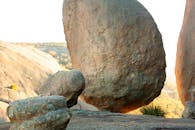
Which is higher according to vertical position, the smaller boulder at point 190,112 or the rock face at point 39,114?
the rock face at point 39,114

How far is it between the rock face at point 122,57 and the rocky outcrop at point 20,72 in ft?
13.8

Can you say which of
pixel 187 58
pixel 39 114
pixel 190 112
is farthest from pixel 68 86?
pixel 187 58

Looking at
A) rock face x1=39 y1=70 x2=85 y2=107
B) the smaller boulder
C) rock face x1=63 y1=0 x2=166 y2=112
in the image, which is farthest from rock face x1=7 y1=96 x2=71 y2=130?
rock face x1=63 y1=0 x2=166 y2=112

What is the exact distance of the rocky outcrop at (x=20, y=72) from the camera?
66.6 feet

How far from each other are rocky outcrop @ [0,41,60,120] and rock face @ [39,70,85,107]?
4418 mm

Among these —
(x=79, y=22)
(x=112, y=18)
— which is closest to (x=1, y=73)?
(x=79, y=22)

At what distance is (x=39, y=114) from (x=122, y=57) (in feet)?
30.3

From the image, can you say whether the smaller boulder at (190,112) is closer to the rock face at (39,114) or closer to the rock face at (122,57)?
the rock face at (122,57)

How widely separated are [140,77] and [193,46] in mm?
3960

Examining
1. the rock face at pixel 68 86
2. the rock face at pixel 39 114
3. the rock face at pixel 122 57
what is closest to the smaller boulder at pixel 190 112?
the rock face at pixel 122 57

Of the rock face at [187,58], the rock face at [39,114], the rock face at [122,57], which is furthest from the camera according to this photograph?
the rock face at [187,58]

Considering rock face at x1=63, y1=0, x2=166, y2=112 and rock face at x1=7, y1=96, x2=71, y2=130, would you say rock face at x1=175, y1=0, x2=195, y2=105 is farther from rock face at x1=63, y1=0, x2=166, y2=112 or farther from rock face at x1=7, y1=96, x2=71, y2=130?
rock face at x1=7, y1=96, x2=71, y2=130

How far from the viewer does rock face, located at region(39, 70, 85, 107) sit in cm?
1456

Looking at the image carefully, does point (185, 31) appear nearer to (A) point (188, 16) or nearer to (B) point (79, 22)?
(A) point (188, 16)
